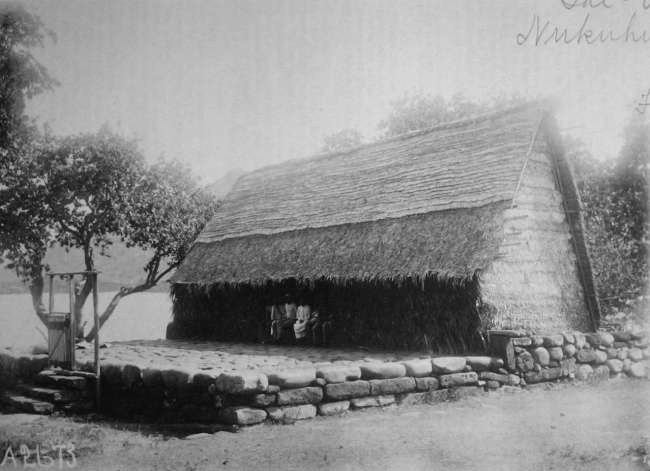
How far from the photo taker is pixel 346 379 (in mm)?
Result: 8734

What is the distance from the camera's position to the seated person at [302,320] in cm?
1402

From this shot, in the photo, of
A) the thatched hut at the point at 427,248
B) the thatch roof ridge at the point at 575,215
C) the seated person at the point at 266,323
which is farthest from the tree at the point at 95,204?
the thatch roof ridge at the point at 575,215

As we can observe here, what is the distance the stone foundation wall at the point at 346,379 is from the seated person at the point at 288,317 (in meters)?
4.08

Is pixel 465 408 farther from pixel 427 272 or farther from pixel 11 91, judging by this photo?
pixel 11 91

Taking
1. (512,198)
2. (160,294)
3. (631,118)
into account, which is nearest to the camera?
(512,198)

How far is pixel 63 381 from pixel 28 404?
2.04 ft

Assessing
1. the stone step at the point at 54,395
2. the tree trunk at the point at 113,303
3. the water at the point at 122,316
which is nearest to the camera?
the stone step at the point at 54,395

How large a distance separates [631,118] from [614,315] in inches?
241

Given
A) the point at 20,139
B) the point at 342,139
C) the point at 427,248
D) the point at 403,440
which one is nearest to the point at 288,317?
the point at 427,248

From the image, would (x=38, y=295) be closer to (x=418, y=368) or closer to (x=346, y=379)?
(x=346, y=379)

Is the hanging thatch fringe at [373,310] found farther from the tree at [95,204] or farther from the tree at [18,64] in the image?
the tree at [18,64]

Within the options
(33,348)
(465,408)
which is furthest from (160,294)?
(465,408)

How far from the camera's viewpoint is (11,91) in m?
8.67

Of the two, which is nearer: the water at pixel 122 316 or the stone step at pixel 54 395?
the stone step at pixel 54 395
